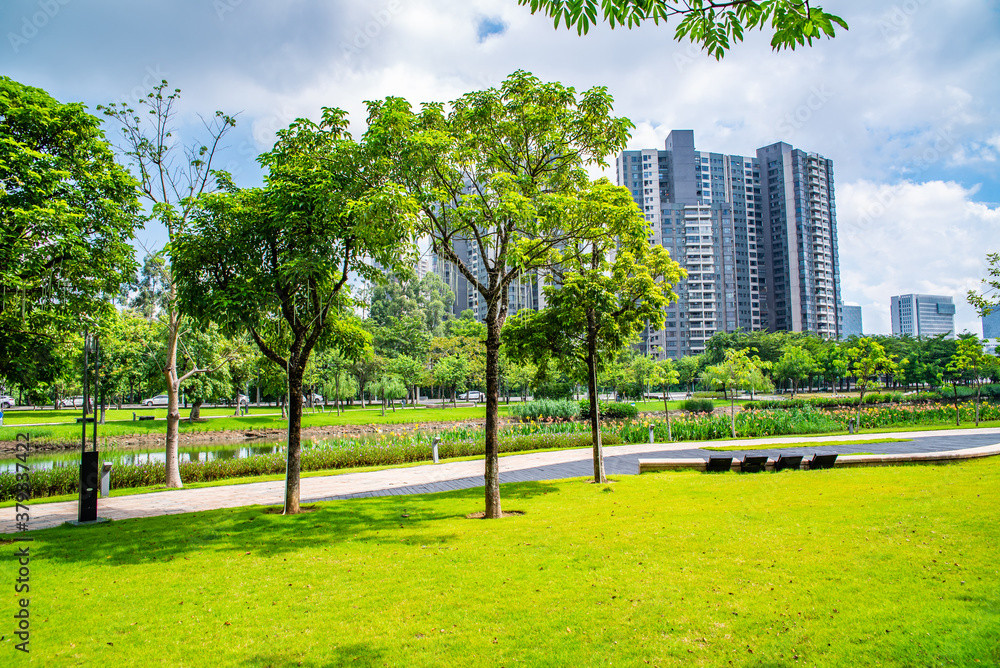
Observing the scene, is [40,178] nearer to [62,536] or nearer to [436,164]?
[62,536]

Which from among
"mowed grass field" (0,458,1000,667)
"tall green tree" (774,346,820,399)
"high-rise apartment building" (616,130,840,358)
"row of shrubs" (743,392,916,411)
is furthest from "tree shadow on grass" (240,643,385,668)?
"high-rise apartment building" (616,130,840,358)

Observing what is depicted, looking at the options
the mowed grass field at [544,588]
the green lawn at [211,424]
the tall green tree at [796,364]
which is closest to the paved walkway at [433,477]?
the mowed grass field at [544,588]

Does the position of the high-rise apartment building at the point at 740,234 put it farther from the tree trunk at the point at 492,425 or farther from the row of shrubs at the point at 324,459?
the tree trunk at the point at 492,425

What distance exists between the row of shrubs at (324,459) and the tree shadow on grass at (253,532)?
708 cm

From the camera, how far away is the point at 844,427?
94.5 ft

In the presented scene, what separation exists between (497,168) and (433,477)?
30.8 ft

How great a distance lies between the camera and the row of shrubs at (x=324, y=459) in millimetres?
15219

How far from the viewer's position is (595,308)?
1295 centimetres

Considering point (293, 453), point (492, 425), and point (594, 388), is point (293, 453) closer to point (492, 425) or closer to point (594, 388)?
point (492, 425)

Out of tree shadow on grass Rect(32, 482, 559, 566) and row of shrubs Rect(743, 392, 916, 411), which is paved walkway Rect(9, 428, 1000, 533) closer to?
tree shadow on grass Rect(32, 482, 559, 566)

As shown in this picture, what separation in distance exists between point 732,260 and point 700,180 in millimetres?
19018

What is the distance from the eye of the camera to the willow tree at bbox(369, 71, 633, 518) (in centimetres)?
953

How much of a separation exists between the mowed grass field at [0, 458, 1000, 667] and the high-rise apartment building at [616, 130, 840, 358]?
104 meters

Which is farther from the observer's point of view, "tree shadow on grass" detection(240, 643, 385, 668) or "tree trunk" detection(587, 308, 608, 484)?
"tree trunk" detection(587, 308, 608, 484)
